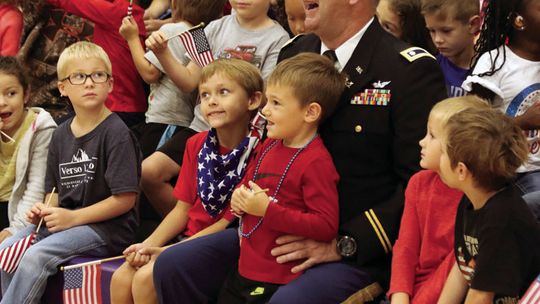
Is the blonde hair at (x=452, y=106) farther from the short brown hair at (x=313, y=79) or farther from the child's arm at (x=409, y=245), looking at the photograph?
the short brown hair at (x=313, y=79)

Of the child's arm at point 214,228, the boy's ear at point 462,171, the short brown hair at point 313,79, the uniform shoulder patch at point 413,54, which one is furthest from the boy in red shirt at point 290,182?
the boy's ear at point 462,171

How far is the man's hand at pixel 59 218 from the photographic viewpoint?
4.44m

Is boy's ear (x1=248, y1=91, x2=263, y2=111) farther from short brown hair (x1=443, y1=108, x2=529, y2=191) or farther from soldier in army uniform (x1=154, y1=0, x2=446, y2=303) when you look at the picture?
short brown hair (x1=443, y1=108, x2=529, y2=191)

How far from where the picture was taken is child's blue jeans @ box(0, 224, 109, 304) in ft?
14.2

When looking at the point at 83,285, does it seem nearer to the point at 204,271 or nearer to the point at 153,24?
the point at 204,271

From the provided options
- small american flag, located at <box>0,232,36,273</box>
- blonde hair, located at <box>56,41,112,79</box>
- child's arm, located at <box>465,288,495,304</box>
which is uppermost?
blonde hair, located at <box>56,41,112,79</box>

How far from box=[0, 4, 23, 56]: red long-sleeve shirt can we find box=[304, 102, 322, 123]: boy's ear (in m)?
3.03

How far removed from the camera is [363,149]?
12.0 ft

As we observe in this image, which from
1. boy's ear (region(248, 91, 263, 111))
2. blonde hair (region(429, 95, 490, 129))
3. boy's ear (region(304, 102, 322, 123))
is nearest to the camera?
blonde hair (region(429, 95, 490, 129))

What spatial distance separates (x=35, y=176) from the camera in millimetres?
4859

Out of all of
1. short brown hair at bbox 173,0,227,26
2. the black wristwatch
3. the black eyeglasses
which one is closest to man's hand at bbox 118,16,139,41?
short brown hair at bbox 173,0,227,26

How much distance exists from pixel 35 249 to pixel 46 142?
786 mm

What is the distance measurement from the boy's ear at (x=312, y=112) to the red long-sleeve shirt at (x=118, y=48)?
2208 mm

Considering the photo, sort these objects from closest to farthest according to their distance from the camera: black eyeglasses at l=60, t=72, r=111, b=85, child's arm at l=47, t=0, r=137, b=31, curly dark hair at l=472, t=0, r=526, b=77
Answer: curly dark hair at l=472, t=0, r=526, b=77 < black eyeglasses at l=60, t=72, r=111, b=85 < child's arm at l=47, t=0, r=137, b=31
